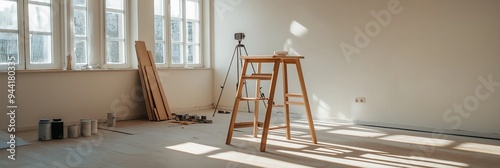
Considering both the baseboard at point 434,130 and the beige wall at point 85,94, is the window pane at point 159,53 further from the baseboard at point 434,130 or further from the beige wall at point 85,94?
the baseboard at point 434,130

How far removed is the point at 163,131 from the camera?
6.41 metres

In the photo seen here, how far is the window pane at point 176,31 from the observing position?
864cm

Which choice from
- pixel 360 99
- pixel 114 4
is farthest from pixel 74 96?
pixel 360 99

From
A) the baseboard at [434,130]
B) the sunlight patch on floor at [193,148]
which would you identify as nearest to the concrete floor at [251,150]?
the sunlight patch on floor at [193,148]

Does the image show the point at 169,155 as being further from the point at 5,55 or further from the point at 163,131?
the point at 5,55

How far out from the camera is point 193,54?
9133mm

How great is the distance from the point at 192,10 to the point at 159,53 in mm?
1185

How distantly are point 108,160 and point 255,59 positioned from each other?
73.4 inches

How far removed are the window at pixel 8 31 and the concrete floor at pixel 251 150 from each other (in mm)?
1076

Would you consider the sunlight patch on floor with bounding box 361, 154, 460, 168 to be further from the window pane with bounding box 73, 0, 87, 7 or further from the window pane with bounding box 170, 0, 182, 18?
the window pane with bounding box 170, 0, 182, 18

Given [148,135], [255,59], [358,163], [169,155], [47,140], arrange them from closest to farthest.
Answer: [358,163] < [169,155] < [255,59] < [47,140] < [148,135]

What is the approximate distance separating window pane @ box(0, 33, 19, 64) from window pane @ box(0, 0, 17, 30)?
12 centimetres

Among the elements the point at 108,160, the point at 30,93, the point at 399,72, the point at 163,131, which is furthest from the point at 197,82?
the point at 108,160

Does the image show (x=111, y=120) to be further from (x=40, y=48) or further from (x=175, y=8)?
(x=175, y=8)
